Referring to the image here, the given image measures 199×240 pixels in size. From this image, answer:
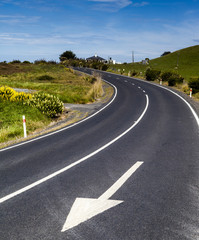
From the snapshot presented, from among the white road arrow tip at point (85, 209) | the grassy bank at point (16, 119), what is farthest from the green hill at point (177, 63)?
the white road arrow tip at point (85, 209)

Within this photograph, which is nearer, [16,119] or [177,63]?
[16,119]

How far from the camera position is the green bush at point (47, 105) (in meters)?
16.3

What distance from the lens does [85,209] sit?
14.6ft

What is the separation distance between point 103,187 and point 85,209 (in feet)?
3.37

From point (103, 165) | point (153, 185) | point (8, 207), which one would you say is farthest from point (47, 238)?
point (103, 165)

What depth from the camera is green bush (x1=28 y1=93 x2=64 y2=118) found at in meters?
16.3

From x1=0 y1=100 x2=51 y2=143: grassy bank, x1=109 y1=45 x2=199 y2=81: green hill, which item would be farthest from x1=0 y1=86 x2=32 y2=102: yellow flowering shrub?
x1=109 y1=45 x2=199 y2=81: green hill

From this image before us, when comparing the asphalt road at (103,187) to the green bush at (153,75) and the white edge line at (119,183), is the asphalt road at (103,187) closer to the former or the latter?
the white edge line at (119,183)

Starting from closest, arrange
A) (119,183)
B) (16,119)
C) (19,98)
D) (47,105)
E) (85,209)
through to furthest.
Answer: (85,209) < (119,183) < (16,119) < (47,105) < (19,98)

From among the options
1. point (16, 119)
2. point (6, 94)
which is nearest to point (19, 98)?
Result: point (6, 94)

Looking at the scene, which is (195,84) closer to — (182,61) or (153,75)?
(153,75)

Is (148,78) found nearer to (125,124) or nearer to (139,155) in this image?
(125,124)

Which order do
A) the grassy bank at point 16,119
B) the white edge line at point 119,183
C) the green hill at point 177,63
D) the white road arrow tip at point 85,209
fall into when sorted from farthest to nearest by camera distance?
the green hill at point 177,63 → the grassy bank at point 16,119 → the white edge line at point 119,183 → the white road arrow tip at point 85,209

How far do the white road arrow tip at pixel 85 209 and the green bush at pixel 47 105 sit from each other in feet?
39.5
